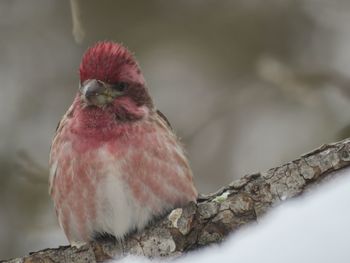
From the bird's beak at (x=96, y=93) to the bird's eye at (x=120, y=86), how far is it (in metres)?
0.07

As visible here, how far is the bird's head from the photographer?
504 centimetres

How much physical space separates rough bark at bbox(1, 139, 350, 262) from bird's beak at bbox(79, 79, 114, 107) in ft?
2.88

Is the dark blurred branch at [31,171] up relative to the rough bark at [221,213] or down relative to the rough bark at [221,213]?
up

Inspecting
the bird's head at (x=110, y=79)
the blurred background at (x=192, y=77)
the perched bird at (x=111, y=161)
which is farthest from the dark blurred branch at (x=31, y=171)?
the bird's head at (x=110, y=79)

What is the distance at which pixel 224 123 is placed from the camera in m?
8.09

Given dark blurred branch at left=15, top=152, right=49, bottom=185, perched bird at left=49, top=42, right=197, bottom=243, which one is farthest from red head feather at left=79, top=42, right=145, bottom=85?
dark blurred branch at left=15, top=152, right=49, bottom=185

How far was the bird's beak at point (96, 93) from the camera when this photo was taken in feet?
16.5

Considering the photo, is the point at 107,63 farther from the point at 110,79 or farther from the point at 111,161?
the point at 111,161

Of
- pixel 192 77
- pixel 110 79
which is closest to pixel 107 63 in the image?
pixel 110 79

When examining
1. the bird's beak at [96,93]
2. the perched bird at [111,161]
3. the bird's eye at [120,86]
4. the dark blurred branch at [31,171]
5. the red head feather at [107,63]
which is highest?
the dark blurred branch at [31,171]

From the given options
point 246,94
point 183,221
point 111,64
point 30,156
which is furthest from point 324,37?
point 183,221

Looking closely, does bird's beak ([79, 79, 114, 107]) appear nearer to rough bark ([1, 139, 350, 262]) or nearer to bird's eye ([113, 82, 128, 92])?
bird's eye ([113, 82, 128, 92])

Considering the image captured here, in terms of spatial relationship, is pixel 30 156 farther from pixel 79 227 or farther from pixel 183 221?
pixel 183 221

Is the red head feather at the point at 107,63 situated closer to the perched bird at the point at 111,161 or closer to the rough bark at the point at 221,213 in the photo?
the perched bird at the point at 111,161
